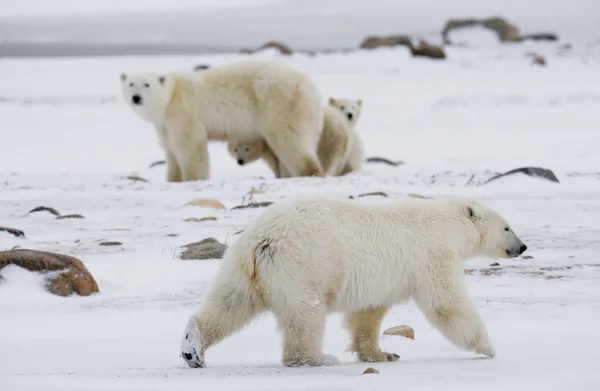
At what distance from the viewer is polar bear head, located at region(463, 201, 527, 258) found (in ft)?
14.5

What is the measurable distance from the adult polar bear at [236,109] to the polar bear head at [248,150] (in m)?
0.61

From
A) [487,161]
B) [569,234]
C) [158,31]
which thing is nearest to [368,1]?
[158,31]

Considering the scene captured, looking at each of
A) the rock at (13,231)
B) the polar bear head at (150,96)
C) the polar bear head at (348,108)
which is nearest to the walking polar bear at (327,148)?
the polar bear head at (348,108)

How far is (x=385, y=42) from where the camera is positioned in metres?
26.1

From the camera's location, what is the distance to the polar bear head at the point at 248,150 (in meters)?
10.2

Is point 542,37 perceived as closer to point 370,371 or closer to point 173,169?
point 173,169

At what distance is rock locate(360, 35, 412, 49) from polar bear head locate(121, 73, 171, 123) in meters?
16.1

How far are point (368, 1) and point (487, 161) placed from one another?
43599 millimetres

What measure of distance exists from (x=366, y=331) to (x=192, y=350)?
32.5 inches

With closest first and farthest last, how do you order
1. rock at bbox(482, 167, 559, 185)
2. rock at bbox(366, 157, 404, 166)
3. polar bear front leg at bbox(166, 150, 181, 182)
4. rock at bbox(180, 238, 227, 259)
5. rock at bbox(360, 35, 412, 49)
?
rock at bbox(180, 238, 227, 259) → rock at bbox(482, 167, 559, 185) → polar bear front leg at bbox(166, 150, 181, 182) → rock at bbox(366, 157, 404, 166) → rock at bbox(360, 35, 412, 49)

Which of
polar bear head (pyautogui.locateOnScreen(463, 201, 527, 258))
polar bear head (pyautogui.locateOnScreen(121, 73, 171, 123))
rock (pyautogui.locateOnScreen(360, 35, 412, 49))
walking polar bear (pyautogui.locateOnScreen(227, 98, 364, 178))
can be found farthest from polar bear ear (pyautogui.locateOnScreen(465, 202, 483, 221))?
rock (pyautogui.locateOnScreen(360, 35, 412, 49))

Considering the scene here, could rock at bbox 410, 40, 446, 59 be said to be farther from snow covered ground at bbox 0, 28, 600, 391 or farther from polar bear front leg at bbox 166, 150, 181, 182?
polar bear front leg at bbox 166, 150, 181, 182

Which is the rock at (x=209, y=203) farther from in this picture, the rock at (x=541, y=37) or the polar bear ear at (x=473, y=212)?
the rock at (x=541, y=37)

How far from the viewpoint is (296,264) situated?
3.66 m
